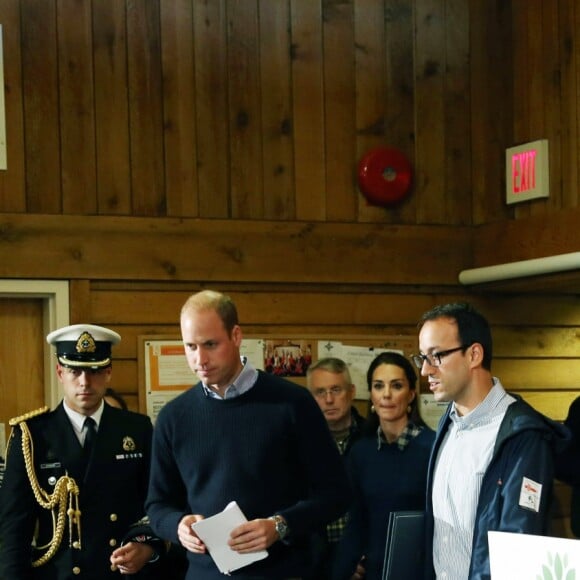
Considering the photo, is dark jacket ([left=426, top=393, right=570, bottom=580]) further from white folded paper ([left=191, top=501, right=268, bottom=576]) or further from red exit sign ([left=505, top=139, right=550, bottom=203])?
red exit sign ([left=505, top=139, right=550, bottom=203])

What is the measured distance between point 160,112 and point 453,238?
154cm

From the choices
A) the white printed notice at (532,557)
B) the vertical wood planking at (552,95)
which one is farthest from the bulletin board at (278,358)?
the white printed notice at (532,557)

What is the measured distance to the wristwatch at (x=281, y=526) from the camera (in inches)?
114

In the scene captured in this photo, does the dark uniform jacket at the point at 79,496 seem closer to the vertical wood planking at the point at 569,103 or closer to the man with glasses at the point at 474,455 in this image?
the man with glasses at the point at 474,455

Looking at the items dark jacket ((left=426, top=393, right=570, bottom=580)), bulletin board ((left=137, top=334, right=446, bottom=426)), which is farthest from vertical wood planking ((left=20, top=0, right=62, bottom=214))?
dark jacket ((left=426, top=393, right=570, bottom=580))

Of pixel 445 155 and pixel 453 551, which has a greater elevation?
pixel 445 155

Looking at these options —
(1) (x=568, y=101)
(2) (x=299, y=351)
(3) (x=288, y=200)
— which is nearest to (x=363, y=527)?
(2) (x=299, y=351)

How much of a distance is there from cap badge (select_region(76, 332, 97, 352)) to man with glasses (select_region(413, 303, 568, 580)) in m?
1.07

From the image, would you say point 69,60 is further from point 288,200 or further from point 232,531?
point 232,531

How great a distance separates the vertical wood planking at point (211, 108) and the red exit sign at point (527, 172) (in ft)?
4.49

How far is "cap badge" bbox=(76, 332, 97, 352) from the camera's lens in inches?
140

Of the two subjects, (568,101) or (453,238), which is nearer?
(568,101)

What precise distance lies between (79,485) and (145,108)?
2.11 meters

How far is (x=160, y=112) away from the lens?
5.09 metres
